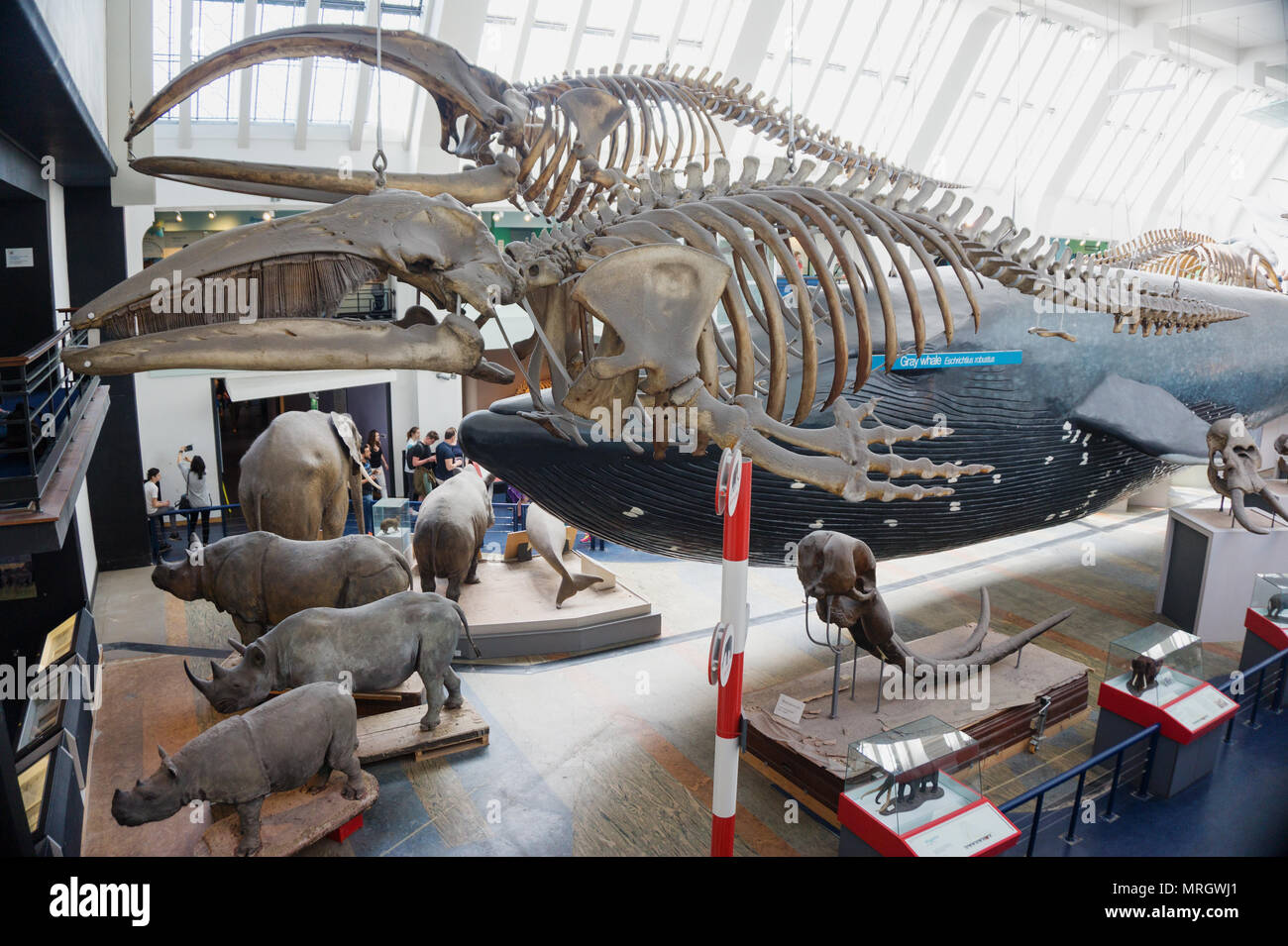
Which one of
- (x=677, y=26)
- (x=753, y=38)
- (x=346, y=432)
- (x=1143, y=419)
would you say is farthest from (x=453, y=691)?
(x=677, y=26)

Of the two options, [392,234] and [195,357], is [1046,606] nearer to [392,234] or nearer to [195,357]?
[392,234]

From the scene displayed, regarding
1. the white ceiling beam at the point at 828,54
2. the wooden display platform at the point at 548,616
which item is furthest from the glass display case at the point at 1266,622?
the white ceiling beam at the point at 828,54

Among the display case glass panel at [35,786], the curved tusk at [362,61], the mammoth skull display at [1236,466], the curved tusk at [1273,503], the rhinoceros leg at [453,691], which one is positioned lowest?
the rhinoceros leg at [453,691]

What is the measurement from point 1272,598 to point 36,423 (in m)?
8.43

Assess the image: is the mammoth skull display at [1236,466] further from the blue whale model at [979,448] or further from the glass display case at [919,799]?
the glass display case at [919,799]

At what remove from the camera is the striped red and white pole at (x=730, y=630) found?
2746 millimetres

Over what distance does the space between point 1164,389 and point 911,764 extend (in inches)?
161

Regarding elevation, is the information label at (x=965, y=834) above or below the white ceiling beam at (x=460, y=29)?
below

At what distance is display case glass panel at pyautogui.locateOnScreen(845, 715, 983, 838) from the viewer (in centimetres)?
367

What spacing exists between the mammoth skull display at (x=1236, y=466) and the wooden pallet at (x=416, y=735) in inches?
227

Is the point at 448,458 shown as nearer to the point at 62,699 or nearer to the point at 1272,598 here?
the point at 62,699

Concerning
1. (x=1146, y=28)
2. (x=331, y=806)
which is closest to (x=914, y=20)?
(x=1146, y=28)

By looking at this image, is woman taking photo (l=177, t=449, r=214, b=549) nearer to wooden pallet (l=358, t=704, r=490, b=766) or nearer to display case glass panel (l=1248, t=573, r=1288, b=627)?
wooden pallet (l=358, t=704, r=490, b=766)

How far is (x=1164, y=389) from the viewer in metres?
6.24
